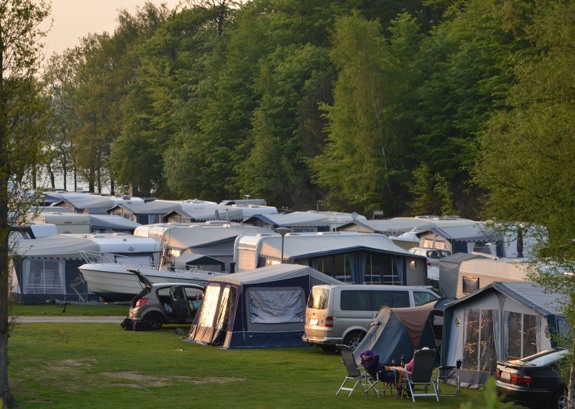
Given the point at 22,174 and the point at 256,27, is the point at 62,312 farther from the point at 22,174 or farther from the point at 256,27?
the point at 256,27

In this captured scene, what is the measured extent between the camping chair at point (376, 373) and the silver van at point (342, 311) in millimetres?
5755

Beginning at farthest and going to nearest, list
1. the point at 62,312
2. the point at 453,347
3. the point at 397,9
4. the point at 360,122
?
the point at 397,9 < the point at 360,122 < the point at 62,312 < the point at 453,347

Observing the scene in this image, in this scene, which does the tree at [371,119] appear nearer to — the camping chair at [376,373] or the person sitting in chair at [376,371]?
the camping chair at [376,373]

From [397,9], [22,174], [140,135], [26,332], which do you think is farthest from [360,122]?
[22,174]

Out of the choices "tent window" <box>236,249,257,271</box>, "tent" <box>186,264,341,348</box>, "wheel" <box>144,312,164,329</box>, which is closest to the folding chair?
"tent" <box>186,264,341,348</box>

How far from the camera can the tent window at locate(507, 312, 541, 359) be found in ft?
65.5

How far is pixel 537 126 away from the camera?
18.6 meters

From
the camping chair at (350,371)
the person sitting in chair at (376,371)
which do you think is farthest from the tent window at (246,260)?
the person sitting in chair at (376,371)

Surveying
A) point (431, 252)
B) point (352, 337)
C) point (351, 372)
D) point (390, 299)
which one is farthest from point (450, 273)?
point (351, 372)

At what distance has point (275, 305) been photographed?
27.6m

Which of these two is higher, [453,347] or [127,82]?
[127,82]

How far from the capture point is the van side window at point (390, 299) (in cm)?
2620

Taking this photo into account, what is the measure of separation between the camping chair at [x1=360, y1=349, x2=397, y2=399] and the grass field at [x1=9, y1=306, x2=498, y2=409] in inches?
10.1

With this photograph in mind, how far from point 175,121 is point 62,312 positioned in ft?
217
